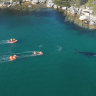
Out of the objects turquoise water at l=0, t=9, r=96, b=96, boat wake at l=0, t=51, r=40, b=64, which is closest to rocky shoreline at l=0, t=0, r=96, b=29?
turquoise water at l=0, t=9, r=96, b=96

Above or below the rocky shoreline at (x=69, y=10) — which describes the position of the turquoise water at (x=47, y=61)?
below

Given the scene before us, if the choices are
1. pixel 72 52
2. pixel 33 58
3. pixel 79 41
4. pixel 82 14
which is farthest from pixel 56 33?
pixel 82 14

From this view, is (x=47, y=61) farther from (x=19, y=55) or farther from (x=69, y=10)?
(x=69, y=10)

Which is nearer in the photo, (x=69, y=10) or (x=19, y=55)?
(x=19, y=55)

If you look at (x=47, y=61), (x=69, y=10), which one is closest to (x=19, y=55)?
(x=47, y=61)

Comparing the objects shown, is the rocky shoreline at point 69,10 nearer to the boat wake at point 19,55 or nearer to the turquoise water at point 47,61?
the turquoise water at point 47,61

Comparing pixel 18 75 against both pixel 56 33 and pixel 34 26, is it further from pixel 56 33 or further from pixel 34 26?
pixel 34 26

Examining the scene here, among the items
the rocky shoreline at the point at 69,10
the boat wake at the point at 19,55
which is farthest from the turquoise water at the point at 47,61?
the rocky shoreline at the point at 69,10
